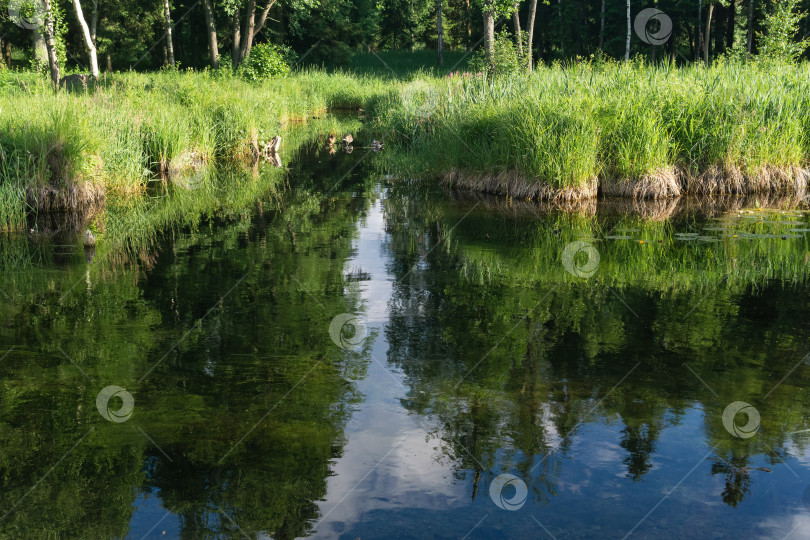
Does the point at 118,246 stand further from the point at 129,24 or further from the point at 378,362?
the point at 129,24

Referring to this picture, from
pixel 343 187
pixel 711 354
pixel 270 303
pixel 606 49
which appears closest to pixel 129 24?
pixel 606 49

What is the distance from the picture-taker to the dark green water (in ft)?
11.8

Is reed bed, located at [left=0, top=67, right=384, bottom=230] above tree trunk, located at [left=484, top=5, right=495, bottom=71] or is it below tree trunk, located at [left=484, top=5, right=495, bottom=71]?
below

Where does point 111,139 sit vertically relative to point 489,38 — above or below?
below

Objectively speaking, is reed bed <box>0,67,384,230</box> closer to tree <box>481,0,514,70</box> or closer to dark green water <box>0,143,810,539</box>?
dark green water <box>0,143,810,539</box>

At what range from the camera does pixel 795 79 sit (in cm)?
1301

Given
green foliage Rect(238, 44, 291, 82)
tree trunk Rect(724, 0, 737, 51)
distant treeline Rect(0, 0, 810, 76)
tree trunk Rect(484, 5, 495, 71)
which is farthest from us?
tree trunk Rect(724, 0, 737, 51)

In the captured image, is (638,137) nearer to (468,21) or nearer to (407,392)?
(407,392)

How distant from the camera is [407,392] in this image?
4.88m

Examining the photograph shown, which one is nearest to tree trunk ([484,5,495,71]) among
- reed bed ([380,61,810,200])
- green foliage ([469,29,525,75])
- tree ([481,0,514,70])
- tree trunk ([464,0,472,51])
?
tree ([481,0,514,70])

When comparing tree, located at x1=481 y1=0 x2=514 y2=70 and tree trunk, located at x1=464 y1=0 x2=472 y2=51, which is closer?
tree, located at x1=481 y1=0 x2=514 y2=70

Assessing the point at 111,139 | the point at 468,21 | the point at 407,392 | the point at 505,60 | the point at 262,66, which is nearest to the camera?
the point at 407,392

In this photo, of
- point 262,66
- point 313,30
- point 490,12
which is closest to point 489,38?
point 490,12

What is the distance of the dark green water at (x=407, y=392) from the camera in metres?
3.60
